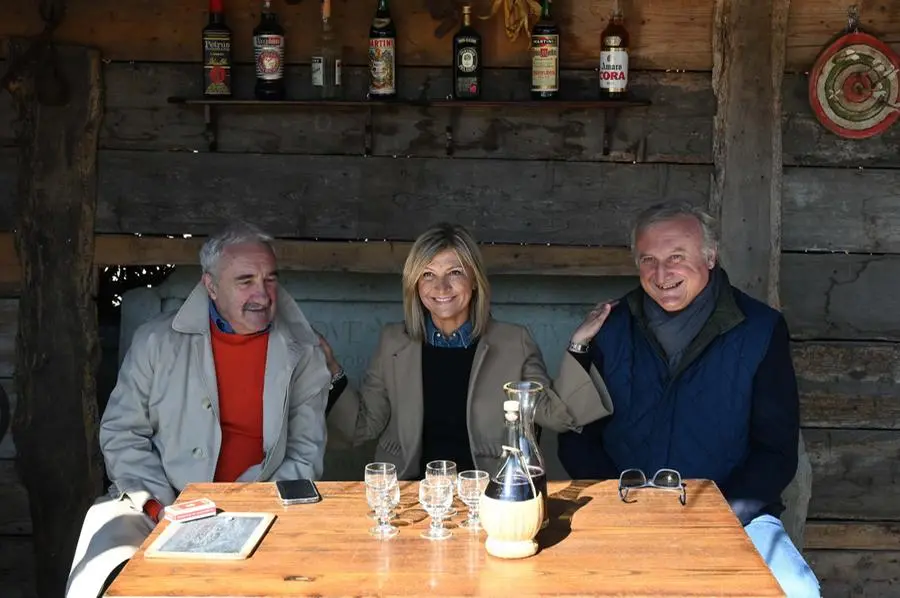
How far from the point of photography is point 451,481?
2225 mm

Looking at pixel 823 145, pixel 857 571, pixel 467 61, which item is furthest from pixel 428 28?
pixel 857 571

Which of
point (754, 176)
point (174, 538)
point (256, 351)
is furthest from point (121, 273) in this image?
point (754, 176)

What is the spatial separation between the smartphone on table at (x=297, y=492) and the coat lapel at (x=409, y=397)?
0.67 m

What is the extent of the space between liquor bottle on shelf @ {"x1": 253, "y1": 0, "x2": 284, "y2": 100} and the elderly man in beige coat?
606 mm

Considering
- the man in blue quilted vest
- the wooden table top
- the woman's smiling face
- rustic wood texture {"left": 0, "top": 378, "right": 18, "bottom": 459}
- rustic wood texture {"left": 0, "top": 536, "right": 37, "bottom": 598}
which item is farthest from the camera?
rustic wood texture {"left": 0, "top": 536, "right": 37, "bottom": 598}

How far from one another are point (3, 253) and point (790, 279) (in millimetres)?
2516

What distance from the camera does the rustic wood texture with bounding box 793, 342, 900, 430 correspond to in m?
3.70

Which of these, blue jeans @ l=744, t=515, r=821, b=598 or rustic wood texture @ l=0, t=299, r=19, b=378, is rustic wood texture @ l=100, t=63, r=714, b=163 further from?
blue jeans @ l=744, t=515, r=821, b=598

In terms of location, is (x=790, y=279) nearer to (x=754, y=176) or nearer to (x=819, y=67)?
(x=754, y=176)

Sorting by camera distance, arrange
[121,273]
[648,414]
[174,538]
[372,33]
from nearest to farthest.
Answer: [174,538], [648,414], [372,33], [121,273]

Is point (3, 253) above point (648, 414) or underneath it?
above

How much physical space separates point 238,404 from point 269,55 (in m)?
1.11

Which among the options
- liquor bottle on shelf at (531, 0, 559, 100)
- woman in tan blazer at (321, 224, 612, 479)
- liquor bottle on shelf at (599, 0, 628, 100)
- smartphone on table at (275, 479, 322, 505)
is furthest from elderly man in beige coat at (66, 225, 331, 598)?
liquor bottle on shelf at (599, 0, 628, 100)

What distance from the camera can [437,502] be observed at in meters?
2.20
